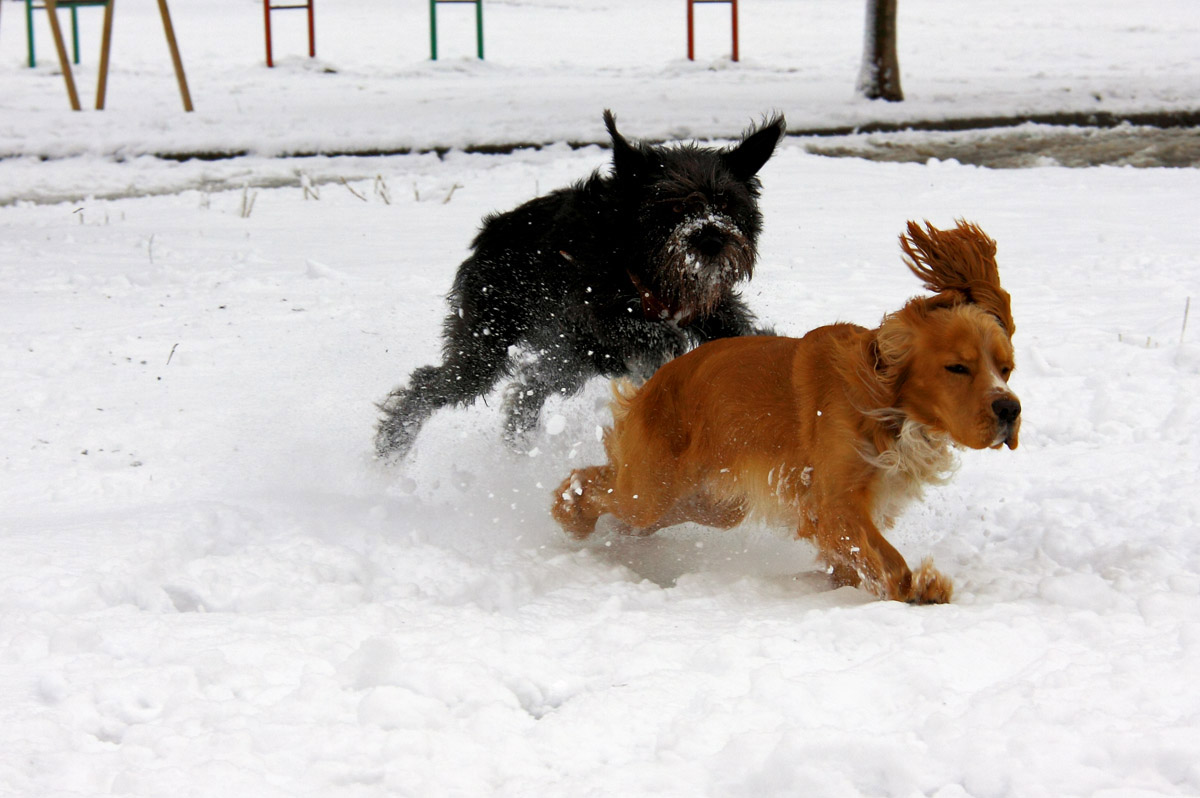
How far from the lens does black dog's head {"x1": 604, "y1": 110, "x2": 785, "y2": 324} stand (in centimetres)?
473

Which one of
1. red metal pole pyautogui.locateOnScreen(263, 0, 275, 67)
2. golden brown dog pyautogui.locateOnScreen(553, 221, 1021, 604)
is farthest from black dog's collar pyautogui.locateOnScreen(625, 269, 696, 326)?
red metal pole pyautogui.locateOnScreen(263, 0, 275, 67)

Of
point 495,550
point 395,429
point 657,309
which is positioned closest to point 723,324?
point 657,309

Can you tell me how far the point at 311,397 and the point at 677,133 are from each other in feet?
30.1

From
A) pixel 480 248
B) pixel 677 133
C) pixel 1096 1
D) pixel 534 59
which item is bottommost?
pixel 480 248

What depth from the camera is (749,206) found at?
506 centimetres

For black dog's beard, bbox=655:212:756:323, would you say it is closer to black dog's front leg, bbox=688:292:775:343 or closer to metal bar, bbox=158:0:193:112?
black dog's front leg, bbox=688:292:775:343

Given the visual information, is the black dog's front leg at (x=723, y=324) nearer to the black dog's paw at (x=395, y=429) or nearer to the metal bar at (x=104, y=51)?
the black dog's paw at (x=395, y=429)

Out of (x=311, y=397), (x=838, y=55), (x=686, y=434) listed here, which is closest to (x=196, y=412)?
(x=311, y=397)

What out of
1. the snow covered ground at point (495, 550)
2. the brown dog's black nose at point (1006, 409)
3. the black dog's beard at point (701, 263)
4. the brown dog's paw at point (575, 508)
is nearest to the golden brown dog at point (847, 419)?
the brown dog's black nose at point (1006, 409)

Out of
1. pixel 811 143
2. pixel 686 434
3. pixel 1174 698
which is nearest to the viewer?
pixel 1174 698

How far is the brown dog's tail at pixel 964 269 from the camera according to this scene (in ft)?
11.6

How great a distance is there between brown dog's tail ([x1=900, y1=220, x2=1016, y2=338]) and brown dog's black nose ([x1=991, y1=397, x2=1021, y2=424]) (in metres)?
0.43

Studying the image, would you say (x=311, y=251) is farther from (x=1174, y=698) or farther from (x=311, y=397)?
(x=1174, y=698)

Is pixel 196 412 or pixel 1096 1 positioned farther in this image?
pixel 1096 1
